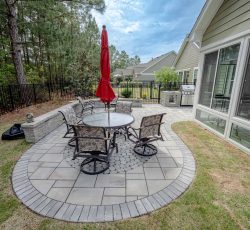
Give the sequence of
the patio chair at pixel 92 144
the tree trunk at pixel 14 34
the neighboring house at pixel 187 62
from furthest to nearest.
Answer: the neighboring house at pixel 187 62
the tree trunk at pixel 14 34
the patio chair at pixel 92 144

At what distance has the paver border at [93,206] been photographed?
2047 millimetres

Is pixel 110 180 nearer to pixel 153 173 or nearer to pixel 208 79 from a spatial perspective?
pixel 153 173

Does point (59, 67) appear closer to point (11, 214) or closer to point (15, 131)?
point (15, 131)

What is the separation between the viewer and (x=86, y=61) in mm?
10492

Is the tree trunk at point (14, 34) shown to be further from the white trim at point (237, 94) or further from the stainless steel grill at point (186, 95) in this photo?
the stainless steel grill at point (186, 95)

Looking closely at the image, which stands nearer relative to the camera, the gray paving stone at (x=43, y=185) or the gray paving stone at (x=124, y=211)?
the gray paving stone at (x=124, y=211)

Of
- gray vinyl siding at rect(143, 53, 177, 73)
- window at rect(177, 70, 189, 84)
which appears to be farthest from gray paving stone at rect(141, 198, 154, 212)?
gray vinyl siding at rect(143, 53, 177, 73)

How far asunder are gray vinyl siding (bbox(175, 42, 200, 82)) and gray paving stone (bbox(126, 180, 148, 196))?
1207 cm

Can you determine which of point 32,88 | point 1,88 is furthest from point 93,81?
point 1,88

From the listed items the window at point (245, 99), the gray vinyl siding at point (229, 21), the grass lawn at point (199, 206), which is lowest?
the grass lawn at point (199, 206)

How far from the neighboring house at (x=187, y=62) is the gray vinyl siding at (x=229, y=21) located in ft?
25.4

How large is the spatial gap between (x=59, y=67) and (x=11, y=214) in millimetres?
12348

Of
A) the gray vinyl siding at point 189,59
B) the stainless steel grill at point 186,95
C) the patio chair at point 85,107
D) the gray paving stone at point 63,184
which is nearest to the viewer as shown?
the gray paving stone at point 63,184

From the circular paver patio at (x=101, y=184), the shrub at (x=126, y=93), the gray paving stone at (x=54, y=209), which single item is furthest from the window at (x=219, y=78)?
the shrub at (x=126, y=93)
